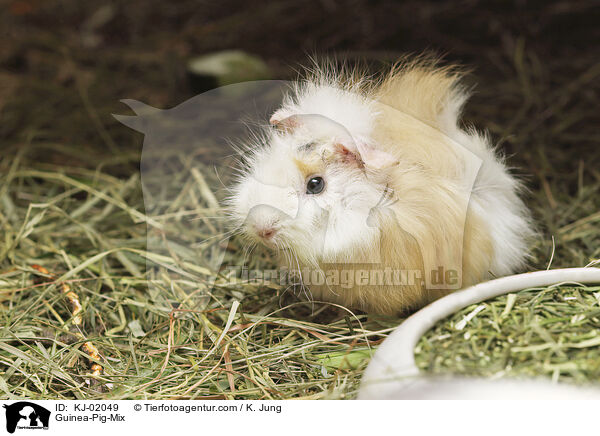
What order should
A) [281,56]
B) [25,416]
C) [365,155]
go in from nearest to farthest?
[25,416]
[365,155]
[281,56]

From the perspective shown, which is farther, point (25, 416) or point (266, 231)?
point (266, 231)

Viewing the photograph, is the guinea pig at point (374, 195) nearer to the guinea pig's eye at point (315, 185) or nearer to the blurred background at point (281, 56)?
the guinea pig's eye at point (315, 185)

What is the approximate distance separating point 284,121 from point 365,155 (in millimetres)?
198

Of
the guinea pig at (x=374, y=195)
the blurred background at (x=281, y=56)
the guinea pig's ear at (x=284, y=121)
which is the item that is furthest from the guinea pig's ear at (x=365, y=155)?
the blurred background at (x=281, y=56)

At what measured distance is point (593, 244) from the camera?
5.01 feet

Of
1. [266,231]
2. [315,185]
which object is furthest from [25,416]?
[315,185]

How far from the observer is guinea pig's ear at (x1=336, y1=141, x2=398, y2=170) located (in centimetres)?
107

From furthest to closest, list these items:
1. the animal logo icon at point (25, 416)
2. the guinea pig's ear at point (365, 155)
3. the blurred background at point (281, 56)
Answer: the blurred background at point (281, 56) < the guinea pig's ear at point (365, 155) < the animal logo icon at point (25, 416)

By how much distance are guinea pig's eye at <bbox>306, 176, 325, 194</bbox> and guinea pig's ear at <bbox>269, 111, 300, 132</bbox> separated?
124mm

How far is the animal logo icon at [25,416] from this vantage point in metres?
0.95

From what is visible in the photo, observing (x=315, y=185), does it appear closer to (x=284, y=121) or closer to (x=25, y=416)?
(x=284, y=121)

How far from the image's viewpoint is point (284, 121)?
1.17 m

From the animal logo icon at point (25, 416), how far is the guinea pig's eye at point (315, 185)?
2.04 ft

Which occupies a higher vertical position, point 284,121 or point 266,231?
point 284,121
